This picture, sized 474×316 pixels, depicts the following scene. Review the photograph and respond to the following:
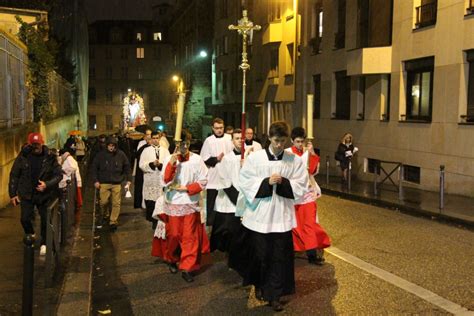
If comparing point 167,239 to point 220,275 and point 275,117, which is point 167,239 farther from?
point 275,117

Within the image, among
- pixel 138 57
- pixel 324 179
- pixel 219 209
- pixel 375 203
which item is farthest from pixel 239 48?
pixel 138 57

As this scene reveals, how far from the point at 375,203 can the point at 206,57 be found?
42192 mm

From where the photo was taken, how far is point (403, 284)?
7.21 meters

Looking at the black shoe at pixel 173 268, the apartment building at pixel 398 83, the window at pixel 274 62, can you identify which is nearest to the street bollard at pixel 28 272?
the black shoe at pixel 173 268

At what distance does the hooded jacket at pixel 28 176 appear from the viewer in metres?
8.13

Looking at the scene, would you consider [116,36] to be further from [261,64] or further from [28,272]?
[28,272]

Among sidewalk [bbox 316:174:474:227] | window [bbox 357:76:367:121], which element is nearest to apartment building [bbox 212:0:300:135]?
window [bbox 357:76:367:121]

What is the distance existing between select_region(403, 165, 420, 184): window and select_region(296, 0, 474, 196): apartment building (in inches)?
1.2

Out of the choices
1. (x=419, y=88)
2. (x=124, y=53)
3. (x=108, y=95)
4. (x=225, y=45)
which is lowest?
(x=419, y=88)

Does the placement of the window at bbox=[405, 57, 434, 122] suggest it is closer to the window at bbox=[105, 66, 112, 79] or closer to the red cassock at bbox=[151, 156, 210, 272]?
the red cassock at bbox=[151, 156, 210, 272]

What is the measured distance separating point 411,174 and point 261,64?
17872 mm

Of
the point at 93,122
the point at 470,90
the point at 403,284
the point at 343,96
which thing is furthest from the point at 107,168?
the point at 93,122

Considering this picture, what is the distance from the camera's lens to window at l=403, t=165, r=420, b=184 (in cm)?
1852

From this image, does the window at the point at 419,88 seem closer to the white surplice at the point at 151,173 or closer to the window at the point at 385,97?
the window at the point at 385,97
